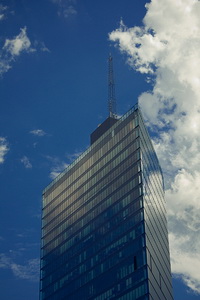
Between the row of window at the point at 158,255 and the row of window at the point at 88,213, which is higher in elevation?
the row of window at the point at 88,213

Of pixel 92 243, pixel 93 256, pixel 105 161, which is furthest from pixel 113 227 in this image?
pixel 105 161

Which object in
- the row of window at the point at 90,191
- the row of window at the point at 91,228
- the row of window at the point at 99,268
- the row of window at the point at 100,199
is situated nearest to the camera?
the row of window at the point at 99,268

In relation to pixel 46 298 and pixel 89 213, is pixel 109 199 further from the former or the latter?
pixel 46 298

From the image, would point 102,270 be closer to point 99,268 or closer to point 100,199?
point 99,268

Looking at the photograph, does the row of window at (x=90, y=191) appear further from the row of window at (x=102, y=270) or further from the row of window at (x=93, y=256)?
the row of window at (x=102, y=270)

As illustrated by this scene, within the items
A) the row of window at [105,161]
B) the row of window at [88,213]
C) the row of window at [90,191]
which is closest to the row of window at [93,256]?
the row of window at [88,213]

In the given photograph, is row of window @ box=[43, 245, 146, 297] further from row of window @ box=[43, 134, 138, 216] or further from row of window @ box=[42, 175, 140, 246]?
row of window @ box=[43, 134, 138, 216]

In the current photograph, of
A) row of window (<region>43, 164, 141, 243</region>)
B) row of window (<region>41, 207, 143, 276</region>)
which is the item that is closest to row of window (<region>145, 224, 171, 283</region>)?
row of window (<region>41, 207, 143, 276</region>)

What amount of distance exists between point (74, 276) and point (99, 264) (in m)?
15.5

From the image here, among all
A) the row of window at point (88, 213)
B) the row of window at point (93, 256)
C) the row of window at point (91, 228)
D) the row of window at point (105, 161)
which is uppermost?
the row of window at point (105, 161)

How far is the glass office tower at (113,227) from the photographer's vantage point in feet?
518

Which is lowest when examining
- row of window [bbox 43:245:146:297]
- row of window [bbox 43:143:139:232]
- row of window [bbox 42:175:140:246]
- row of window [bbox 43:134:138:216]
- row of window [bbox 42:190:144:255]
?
row of window [bbox 43:245:146:297]

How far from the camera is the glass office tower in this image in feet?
518

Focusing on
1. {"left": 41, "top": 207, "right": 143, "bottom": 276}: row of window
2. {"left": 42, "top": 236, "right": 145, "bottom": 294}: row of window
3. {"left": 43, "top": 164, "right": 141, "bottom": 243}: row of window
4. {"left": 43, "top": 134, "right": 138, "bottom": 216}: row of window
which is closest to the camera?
{"left": 42, "top": 236, "right": 145, "bottom": 294}: row of window
